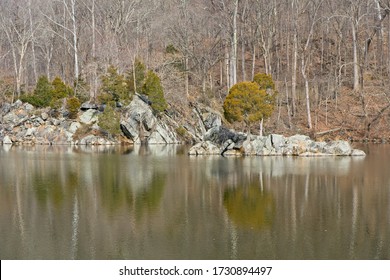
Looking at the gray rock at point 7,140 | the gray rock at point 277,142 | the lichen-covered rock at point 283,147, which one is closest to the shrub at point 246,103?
the lichen-covered rock at point 283,147

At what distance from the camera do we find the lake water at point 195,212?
1108cm

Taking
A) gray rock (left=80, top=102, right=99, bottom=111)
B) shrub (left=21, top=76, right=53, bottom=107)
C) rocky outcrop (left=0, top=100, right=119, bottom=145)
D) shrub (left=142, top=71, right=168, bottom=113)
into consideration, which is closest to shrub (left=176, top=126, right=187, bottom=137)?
shrub (left=142, top=71, right=168, bottom=113)

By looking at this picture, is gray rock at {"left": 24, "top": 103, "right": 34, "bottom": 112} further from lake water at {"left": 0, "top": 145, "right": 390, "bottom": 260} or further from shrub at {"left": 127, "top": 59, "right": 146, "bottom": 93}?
lake water at {"left": 0, "top": 145, "right": 390, "bottom": 260}

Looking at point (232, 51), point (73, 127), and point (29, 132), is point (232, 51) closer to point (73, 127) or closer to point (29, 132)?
point (73, 127)

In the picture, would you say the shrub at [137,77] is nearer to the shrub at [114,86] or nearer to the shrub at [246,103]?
the shrub at [114,86]

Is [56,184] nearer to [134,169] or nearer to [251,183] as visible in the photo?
[134,169]

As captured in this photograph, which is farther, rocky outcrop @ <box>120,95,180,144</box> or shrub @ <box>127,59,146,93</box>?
shrub @ <box>127,59,146,93</box>

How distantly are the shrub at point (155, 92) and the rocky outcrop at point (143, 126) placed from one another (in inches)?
30.7

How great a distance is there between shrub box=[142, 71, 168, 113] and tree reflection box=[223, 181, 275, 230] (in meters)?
30.1

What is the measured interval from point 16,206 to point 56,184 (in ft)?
14.2

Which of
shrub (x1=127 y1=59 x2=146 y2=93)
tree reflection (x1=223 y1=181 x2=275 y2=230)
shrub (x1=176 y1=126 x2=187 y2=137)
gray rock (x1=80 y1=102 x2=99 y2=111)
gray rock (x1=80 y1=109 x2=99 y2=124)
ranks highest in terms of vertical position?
shrub (x1=127 y1=59 x2=146 y2=93)

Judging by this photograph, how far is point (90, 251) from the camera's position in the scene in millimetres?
10945

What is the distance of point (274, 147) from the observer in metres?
32.5

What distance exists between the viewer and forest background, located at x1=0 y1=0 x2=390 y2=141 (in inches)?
1951
